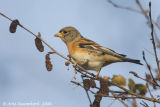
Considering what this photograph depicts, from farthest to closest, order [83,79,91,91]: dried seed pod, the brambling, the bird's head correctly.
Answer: the bird's head < the brambling < [83,79,91,91]: dried seed pod

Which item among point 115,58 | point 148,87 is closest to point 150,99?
point 148,87

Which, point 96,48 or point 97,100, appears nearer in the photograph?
point 97,100

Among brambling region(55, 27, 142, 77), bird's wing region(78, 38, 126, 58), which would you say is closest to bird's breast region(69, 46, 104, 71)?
brambling region(55, 27, 142, 77)

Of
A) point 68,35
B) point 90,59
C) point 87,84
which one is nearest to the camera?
point 87,84

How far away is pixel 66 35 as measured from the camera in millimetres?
5977

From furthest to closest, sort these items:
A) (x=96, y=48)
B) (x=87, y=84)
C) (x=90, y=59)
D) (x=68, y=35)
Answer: (x=68, y=35)
(x=96, y=48)
(x=90, y=59)
(x=87, y=84)

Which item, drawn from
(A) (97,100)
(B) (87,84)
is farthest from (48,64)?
(A) (97,100)

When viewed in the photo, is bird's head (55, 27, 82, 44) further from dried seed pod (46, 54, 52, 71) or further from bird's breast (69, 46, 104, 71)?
dried seed pod (46, 54, 52, 71)

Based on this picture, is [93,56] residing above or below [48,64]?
above

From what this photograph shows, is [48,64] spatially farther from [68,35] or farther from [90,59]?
[68,35]

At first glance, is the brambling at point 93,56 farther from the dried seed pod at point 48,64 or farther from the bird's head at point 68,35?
the dried seed pod at point 48,64

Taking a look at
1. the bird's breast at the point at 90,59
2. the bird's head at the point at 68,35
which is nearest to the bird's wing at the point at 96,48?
the bird's breast at the point at 90,59

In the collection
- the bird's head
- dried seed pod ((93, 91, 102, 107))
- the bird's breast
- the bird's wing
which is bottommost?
dried seed pod ((93, 91, 102, 107))

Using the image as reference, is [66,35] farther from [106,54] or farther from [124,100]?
[124,100]
